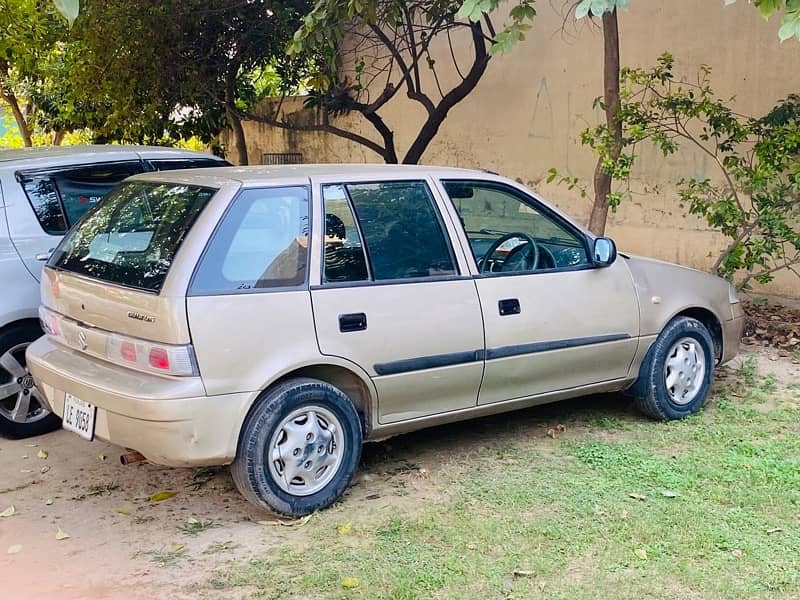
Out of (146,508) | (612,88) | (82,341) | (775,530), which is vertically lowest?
(146,508)

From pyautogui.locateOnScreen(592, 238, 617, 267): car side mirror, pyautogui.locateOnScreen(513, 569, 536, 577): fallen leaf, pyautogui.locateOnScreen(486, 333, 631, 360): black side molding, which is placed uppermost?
pyautogui.locateOnScreen(592, 238, 617, 267): car side mirror

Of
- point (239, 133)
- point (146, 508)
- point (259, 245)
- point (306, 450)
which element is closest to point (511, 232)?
point (259, 245)

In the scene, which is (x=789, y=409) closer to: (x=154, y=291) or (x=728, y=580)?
(x=728, y=580)

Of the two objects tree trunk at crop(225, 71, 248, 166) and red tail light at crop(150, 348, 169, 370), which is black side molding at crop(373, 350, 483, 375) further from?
tree trunk at crop(225, 71, 248, 166)

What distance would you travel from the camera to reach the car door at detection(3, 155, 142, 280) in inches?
223

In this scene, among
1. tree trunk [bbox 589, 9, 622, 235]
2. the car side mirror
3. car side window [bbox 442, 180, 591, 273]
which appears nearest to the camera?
car side window [bbox 442, 180, 591, 273]

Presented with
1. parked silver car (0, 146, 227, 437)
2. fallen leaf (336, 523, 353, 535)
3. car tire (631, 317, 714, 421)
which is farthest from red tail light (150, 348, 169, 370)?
car tire (631, 317, 714, 421)

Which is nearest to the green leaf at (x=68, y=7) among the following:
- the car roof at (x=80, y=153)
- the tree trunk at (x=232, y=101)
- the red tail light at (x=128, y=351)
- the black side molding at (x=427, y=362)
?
the red tail light at (x=128, y=351)

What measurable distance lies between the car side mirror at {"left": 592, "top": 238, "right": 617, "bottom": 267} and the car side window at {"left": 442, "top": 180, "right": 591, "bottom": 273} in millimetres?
54

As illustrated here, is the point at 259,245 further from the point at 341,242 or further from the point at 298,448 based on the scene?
the point at 298,448

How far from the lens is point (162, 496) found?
4.71 meters

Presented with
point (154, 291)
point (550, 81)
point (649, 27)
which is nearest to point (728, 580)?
point (154, 291)

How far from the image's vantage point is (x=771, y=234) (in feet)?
23.7

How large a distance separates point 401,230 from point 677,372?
2.17m
